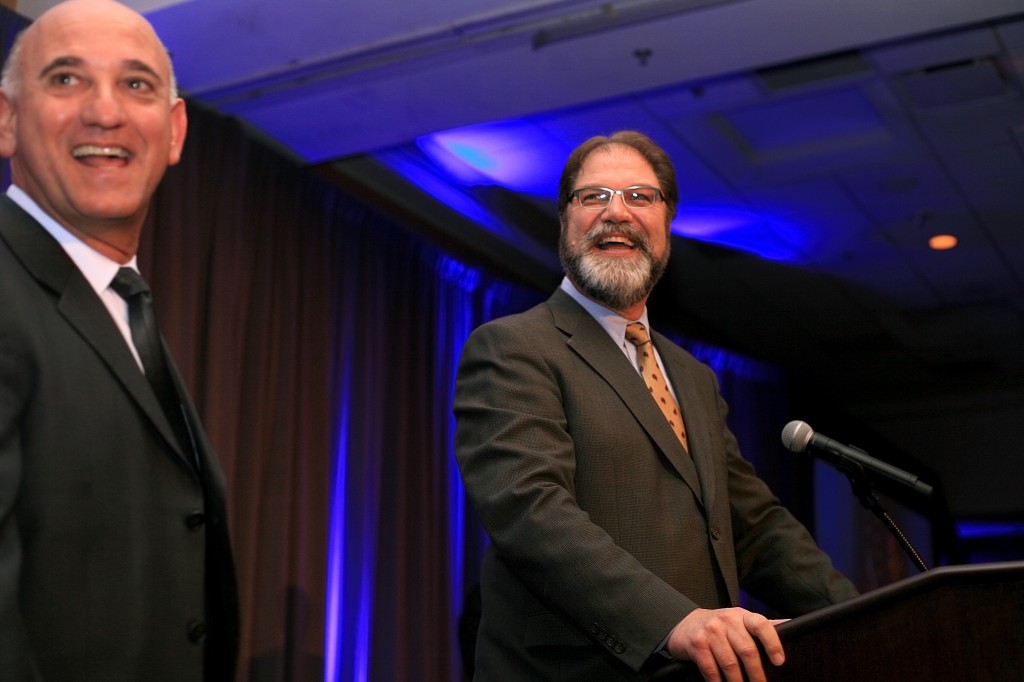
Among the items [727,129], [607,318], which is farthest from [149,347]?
[727,129]

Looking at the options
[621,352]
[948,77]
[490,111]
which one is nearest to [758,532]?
[621,352]

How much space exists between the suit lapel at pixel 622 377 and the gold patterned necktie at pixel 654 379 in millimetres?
50

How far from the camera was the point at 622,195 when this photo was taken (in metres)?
2.50

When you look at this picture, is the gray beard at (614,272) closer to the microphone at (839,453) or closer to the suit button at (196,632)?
the microphone at (839,453)

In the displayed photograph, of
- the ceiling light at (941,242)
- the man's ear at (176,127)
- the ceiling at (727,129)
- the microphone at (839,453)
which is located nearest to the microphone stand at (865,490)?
the microphone at (839,453)

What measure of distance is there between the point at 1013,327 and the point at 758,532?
6638 mm

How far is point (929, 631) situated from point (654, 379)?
101 centimetres

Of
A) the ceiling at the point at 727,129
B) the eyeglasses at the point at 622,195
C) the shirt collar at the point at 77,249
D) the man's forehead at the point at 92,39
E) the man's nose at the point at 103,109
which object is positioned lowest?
the shirt collar at the point at 77,249

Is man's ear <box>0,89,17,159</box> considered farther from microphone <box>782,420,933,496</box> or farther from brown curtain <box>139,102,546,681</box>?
brown curtain <box>139,102,546,681</box>

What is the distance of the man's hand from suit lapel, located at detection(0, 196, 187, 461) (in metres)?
0.78

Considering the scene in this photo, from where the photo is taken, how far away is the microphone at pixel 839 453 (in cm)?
194

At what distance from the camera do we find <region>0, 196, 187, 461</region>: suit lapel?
4.65ft

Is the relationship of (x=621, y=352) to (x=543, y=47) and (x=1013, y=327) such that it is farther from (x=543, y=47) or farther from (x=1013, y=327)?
(x=1013, y=327)

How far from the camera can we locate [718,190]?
6273mm
